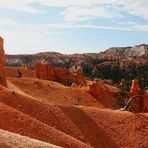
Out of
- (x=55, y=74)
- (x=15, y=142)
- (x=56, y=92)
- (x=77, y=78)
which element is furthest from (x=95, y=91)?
(x=15, y=142)

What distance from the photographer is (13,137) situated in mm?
15828

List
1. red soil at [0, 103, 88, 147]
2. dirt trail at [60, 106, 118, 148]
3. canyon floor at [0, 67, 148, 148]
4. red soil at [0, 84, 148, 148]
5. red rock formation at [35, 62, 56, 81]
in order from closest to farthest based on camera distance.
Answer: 1. red soil at [0, 103, 88, 147]
2. canyon floor at [0, 67, 148, 148]
3. red soil at [0, 84, 148, 148]
4. dirt trail at [60, 106, 118, 148]
5. red rock formation at [35, 62, 56, 81]

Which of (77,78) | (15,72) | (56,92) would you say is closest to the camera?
(56,92)

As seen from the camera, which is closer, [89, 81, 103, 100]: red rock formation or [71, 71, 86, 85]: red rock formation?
[89, 81, 103, 100]: red rock formation

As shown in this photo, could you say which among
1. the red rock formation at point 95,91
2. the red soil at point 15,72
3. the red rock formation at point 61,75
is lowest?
the red rock formation at point 95,91

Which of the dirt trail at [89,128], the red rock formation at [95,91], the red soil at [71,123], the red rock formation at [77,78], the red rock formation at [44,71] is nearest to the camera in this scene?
the red soil at [71,123]

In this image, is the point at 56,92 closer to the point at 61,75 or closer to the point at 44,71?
the point at 44,71

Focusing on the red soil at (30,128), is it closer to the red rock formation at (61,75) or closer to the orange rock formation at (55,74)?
the orange rock formation at (55,74)

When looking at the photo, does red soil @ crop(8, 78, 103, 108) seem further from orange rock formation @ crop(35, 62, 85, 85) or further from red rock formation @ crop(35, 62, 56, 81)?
orange rock formation @ crop(35, 62, 85, 85)

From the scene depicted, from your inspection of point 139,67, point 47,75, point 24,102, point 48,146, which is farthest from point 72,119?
point 139,67

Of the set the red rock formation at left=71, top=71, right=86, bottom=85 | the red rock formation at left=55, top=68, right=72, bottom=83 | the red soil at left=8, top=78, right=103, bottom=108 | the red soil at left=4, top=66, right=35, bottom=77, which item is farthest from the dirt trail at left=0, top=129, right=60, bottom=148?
the red rock formation at left=55, top=68, right=72, bottom=83

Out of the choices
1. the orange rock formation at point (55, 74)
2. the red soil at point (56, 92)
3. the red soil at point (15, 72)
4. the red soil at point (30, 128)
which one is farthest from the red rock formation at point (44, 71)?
the red soil at point (30, 128)

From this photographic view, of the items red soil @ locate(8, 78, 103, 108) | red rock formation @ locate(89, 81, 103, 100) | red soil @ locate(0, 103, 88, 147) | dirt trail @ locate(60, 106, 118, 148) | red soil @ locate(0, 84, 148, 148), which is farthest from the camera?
red rock formation @ locate(89, 81, 103, 100)

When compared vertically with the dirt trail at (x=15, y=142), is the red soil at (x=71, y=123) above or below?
below
